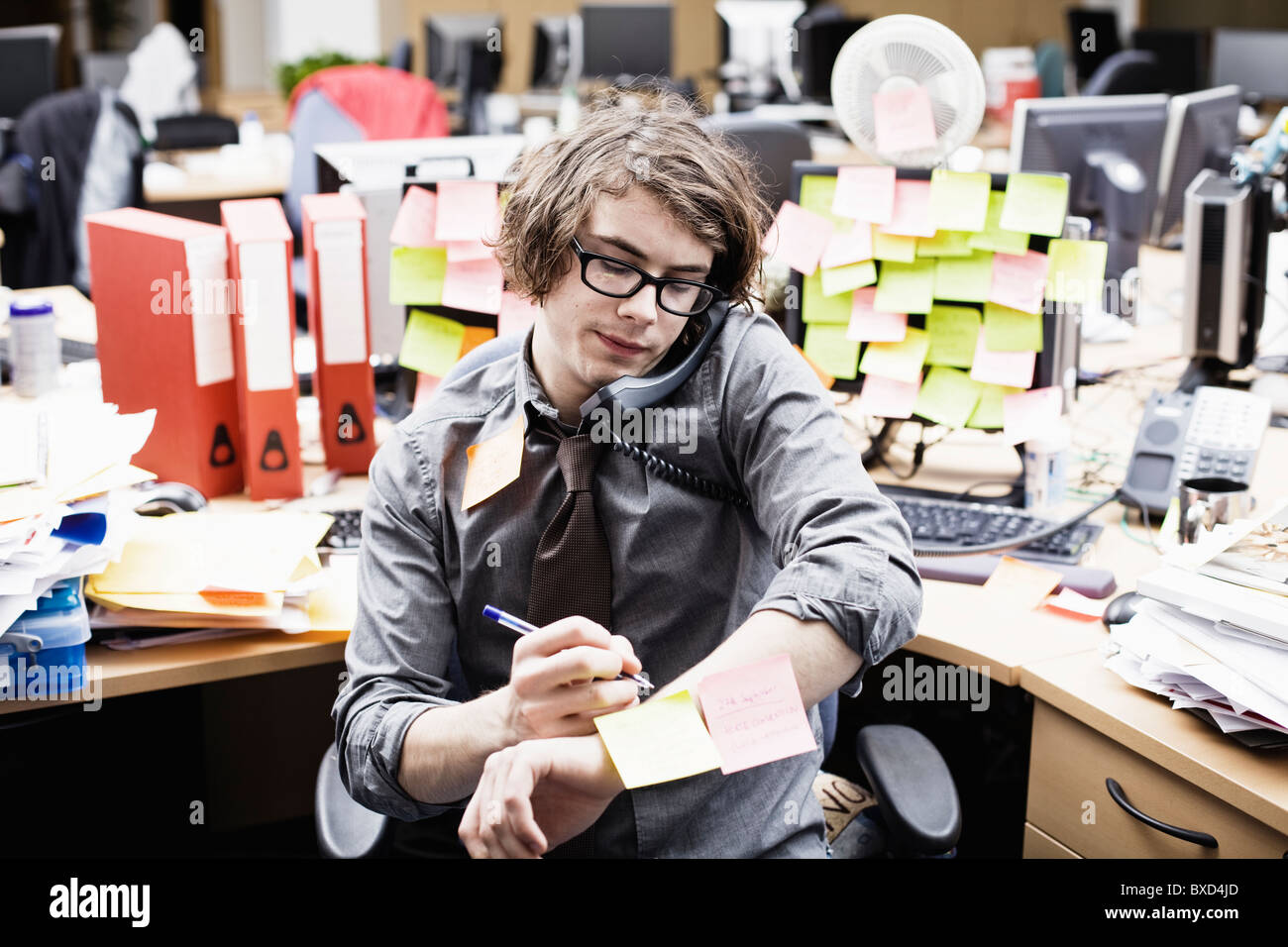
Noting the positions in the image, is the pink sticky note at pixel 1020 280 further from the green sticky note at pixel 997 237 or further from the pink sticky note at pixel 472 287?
the pink sticky note at pixel 472 287

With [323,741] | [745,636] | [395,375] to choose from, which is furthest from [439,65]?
[745,636]

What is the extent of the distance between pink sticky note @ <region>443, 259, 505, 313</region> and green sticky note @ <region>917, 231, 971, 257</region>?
682 millimetres

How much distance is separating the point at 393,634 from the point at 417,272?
0.97 meters

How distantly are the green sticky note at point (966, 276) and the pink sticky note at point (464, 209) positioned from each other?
733mm

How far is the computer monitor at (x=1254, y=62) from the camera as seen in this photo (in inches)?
226

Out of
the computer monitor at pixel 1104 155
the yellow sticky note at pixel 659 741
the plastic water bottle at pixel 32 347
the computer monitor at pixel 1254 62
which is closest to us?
the yellow sticky note at pixel 659 741

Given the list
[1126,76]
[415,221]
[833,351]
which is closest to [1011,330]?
[833,351]

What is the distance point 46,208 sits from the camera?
3.94 metres

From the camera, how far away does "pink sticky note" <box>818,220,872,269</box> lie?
198cm

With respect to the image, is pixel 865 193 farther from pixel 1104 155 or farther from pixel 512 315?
pixel 1104 155

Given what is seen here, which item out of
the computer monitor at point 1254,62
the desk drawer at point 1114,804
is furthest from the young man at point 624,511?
the computer monitor at point 1254,62

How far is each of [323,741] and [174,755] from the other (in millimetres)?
245

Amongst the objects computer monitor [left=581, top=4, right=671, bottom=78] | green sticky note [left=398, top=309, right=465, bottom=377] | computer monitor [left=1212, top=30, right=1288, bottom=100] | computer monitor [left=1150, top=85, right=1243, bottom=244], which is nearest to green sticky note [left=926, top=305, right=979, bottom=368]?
green sticky note [left=398, top=309, right=465, bottom=377]
